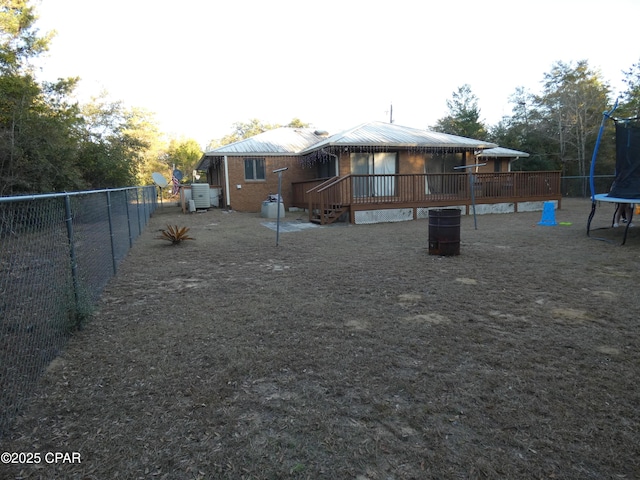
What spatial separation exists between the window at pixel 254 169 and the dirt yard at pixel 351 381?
44.6ft

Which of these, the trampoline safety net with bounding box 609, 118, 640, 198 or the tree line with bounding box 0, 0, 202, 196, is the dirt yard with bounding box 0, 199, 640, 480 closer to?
the trampoline safety net with bounding box 609, 118, 640, 198

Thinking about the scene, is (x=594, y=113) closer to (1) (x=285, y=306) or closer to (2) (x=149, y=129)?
(1) (x=285, y=306)

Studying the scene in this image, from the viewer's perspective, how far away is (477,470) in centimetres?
182

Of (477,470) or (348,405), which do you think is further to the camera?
(348,405)

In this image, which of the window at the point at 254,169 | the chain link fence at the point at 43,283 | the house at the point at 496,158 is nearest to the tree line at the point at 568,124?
the house at the point at 496,158

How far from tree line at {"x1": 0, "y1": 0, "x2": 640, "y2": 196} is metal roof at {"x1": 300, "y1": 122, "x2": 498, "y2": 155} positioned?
9.81 m

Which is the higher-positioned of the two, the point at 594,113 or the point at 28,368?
the point at 594,113

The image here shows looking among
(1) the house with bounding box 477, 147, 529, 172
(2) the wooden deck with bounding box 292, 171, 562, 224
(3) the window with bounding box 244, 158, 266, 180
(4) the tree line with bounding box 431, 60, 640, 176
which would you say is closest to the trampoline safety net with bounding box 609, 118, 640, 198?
(2) the wooden deck with bounding box 292, 171, 562, 224

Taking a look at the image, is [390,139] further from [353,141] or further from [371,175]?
[371,175]

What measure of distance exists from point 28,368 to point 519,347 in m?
3.67

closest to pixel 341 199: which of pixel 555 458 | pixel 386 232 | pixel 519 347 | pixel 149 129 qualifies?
pixel 386 232
